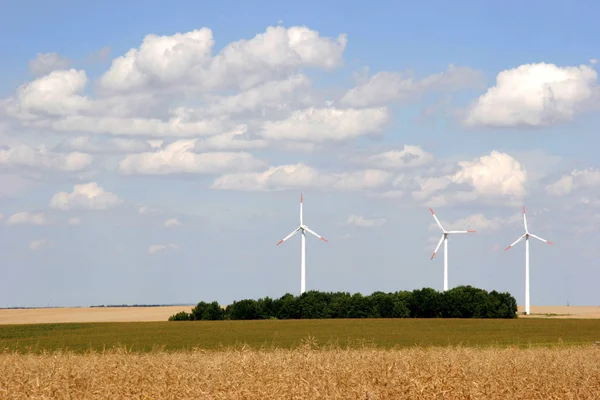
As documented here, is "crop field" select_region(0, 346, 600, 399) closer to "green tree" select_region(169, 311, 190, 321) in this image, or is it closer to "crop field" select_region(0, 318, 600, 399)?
"crop field" select_region(0, 318, 600, 399)

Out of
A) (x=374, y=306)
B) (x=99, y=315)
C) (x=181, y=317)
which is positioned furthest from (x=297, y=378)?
(x=99, y=315)

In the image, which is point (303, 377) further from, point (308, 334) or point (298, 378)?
point (308, 334)

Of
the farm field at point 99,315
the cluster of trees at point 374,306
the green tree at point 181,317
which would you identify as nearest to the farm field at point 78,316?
the farm field at point 99,315

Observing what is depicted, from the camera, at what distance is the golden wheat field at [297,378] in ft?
61.5

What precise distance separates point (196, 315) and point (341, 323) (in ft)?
93.2

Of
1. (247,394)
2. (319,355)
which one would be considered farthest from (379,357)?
(247,394)

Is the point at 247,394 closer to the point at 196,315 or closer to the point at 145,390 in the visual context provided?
the point at 145,390

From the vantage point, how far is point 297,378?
65.3 ft

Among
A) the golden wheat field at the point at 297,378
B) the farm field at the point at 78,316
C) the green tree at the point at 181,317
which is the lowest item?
the farm field at the point at 78,316

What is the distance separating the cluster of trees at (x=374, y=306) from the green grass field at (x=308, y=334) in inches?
386

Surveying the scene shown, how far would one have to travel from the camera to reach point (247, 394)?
18.6m

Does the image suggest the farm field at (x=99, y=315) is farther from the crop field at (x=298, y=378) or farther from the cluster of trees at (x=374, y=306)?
the crop field at (x=298, y=378)

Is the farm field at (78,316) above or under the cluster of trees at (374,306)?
under

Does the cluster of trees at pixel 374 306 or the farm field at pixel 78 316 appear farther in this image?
the farm field at pixel 78 316
